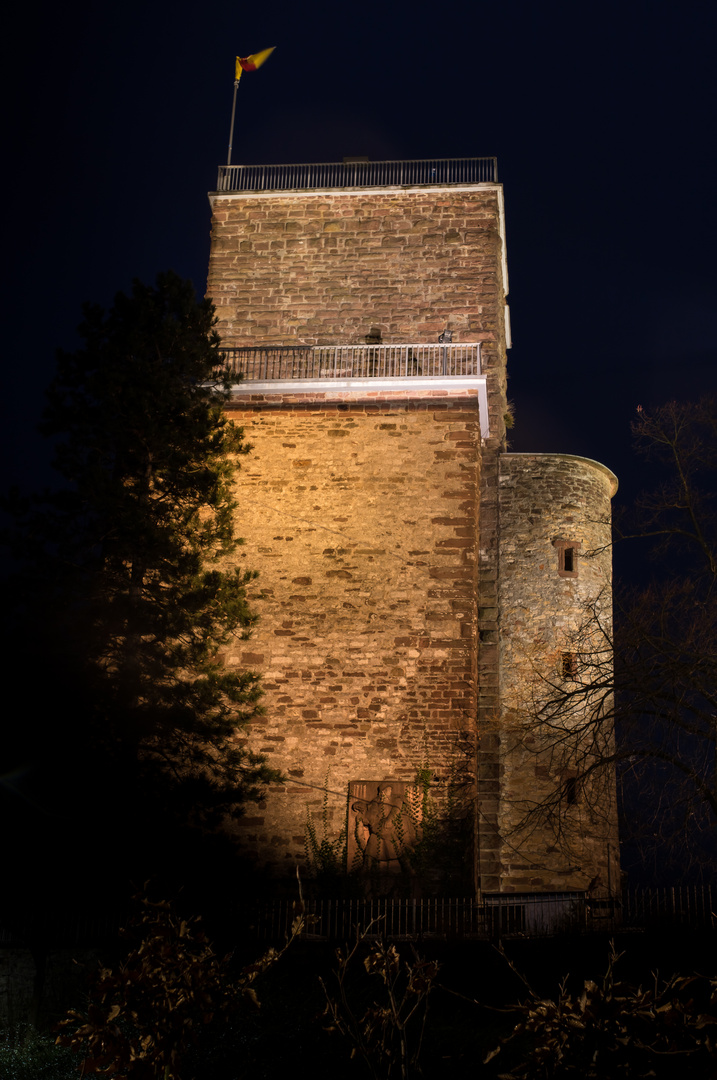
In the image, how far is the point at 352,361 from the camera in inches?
635

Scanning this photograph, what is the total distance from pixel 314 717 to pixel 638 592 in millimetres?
5193

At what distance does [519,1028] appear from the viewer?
478 centimetres

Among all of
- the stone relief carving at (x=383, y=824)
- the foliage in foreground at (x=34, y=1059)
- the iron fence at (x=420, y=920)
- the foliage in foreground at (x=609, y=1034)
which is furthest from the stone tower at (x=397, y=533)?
the foliage in foreground at (x=609, y=1034)

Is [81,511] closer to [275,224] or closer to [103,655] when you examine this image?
[103,655]

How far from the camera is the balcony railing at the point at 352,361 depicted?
15445 mm

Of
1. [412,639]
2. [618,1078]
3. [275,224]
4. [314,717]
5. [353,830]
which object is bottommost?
[618,1078]

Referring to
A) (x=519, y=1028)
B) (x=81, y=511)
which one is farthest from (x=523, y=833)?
(x=519, y=1028)

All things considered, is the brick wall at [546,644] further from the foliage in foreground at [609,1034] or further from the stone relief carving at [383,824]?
the foliage in foreground at [609,1034]

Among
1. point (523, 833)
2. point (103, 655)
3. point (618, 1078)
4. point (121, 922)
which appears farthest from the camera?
point (523, 833)

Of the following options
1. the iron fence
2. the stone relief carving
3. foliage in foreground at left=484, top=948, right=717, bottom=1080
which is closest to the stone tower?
the stone relief carving

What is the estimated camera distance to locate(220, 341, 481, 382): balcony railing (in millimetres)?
15445

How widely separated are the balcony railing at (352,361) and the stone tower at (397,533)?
42 millimetres

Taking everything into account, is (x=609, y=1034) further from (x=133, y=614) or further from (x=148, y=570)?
(x=148, y=570)

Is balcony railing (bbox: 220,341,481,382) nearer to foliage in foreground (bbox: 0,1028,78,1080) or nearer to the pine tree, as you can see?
the pine tree
